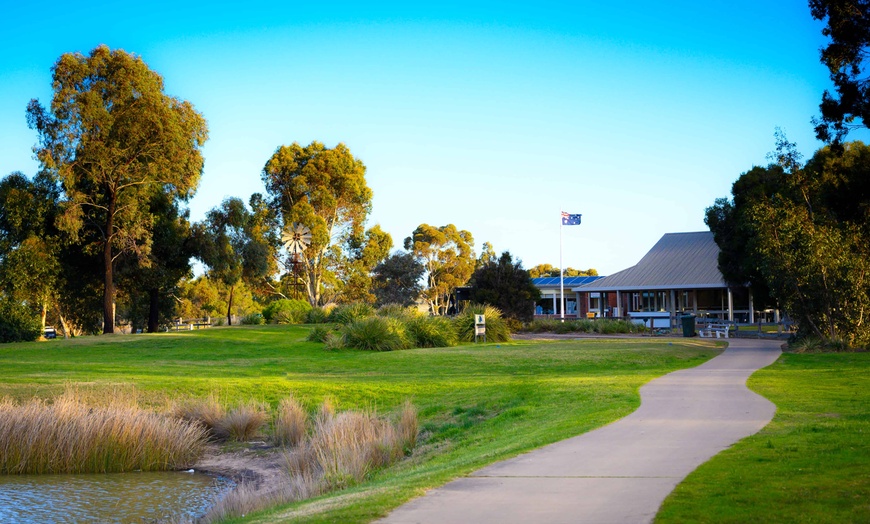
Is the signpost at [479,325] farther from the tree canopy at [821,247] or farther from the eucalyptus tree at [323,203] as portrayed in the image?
the eucalyptus tree at [323,203]

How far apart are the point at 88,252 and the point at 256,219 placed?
972 inches

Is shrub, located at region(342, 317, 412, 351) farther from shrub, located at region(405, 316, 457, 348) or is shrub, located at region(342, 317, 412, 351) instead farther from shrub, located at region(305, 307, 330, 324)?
shrub, located at region(305, 307, 330, 324)

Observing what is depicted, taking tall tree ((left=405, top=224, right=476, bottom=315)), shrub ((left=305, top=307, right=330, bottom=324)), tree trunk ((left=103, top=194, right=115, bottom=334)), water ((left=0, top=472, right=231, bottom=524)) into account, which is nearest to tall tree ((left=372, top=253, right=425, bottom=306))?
tall tree ((left=405, top=224, right=476, bottom=315))

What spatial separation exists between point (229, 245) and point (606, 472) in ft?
121

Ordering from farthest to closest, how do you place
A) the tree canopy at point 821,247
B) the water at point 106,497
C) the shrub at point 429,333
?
the shrub at point 429,333, the tree canopy at point 821,247, the water at point 106,497

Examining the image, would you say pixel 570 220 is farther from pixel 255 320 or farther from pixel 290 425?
pixel 290 425

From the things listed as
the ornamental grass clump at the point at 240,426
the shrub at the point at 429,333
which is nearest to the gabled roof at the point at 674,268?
the shrub at the point at 429,333

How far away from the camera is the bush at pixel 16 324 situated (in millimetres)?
41000

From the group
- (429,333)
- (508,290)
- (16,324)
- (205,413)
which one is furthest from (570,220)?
(205,413)

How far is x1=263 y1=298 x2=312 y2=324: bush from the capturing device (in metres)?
43.4

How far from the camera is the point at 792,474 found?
24.7ft

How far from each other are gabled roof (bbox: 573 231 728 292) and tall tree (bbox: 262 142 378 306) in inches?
719

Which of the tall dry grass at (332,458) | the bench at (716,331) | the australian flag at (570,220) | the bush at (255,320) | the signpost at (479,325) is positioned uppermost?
the australian flag at (570,220)

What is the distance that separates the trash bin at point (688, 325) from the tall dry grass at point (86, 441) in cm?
2662
